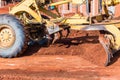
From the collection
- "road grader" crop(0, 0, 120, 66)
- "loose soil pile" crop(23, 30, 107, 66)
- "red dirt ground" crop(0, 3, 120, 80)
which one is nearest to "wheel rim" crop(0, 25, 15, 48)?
"road grader" crop(0, 0, 120, 66)

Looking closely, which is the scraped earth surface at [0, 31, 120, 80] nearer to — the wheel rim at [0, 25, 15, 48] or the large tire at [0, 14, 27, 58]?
the large tire at [0, 14, 27, 58]

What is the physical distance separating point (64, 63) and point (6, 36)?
2.10 metres

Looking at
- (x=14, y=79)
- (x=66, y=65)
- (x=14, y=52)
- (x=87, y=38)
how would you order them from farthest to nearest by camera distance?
(x=87, y=38) < (x=14, y=52) < (x=66, y=65) < (x=14, y=79)

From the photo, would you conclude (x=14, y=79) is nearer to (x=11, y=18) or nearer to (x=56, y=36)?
(x=11, y=18)

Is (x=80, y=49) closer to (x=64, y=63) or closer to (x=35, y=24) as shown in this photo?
(x=64, y=63)

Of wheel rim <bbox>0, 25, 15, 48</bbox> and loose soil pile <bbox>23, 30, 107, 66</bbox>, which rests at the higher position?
wheel rim <bbox>0, 25, 15, 48</bbox>

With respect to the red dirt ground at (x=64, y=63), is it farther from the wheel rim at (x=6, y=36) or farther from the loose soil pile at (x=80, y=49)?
the wheel rim at (x=6, y=36)

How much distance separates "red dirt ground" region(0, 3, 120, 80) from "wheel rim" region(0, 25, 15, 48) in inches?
18.8

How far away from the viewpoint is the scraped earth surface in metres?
8.41

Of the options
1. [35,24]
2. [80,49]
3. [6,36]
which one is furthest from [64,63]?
[6,36]

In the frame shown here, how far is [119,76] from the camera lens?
27.2 ft

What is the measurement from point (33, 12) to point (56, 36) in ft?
4.28

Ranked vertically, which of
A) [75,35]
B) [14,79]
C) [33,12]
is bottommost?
[75,35]

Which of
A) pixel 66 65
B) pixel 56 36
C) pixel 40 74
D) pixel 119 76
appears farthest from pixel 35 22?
pixel 119 76
